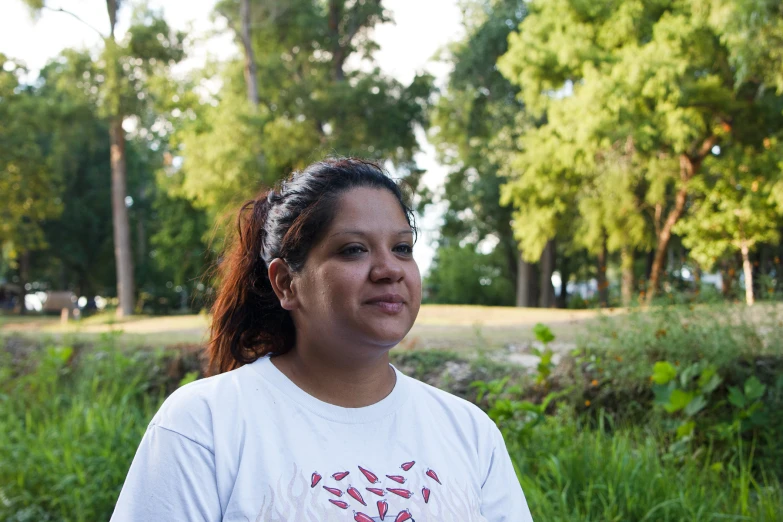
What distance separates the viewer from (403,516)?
5.01 ft

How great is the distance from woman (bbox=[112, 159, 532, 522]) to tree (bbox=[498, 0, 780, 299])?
12726 mm

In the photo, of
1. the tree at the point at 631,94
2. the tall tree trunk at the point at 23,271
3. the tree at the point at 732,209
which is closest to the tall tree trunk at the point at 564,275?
the tree at the point at 631,94

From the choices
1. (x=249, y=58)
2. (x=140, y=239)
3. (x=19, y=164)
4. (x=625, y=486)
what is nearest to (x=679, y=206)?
(x=249, y=58)

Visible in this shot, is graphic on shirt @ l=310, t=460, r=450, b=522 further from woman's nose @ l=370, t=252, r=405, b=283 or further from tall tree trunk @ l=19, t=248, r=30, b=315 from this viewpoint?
tall tree trunk @ l=19, t=248, r=30, b=315

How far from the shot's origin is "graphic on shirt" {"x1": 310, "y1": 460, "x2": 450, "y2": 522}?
150 centimetres

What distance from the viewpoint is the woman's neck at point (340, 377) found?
1.72 m

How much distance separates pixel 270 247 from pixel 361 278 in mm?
344

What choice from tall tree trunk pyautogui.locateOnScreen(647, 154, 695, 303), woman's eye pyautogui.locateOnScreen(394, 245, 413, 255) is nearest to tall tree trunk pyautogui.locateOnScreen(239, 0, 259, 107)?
tall tree trunk pyautogui.locateOnScreen(647, 154, 695, 303)

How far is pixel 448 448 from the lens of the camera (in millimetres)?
1730

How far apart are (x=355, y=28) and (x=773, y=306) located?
746 inches

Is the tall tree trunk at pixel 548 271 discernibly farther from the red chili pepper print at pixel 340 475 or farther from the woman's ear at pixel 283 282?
the red chili pepper print at pixel 340 475

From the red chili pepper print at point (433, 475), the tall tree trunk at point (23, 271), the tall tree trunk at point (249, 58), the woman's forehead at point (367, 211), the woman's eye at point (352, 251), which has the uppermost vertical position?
the tall tree trunk at point (249, 58)

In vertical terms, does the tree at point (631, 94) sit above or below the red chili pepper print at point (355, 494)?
above

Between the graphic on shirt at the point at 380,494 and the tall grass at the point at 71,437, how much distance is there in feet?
10.7
